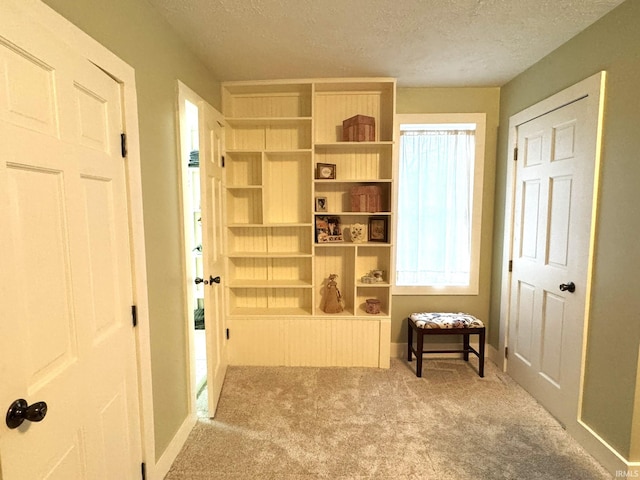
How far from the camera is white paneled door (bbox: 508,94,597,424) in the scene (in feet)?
6.15

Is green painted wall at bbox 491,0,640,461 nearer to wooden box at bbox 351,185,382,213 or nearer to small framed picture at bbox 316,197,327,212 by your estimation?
wooden box at bbox 351,185,382,213

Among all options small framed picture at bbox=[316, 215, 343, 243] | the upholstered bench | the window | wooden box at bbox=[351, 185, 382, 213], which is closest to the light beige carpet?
the upholstered bench

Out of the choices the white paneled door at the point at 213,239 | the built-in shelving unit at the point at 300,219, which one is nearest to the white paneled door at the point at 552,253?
the built-in shelving unit at the point at 300,219

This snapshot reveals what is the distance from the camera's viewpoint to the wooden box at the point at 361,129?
2.63 meters

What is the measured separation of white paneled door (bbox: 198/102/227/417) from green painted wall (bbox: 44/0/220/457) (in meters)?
0.19

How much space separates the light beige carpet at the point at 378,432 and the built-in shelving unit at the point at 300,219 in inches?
12.9

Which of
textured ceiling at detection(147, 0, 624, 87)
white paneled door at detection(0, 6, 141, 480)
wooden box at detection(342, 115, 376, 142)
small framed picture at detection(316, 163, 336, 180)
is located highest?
textured ceiling at detection(147, 0, 624, 87)

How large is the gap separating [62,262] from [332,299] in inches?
82.4

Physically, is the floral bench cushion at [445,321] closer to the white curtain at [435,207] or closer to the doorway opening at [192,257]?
the white curtain at [435,207]

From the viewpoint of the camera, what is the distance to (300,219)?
2.95 metres

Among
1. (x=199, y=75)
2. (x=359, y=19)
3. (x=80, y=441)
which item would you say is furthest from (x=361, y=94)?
(x=80, y=441)

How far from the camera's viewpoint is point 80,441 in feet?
3.53

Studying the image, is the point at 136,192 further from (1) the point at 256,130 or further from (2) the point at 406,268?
(2) the point at 406,268

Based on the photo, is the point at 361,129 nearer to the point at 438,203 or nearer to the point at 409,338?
Answer: the point at 438,203
